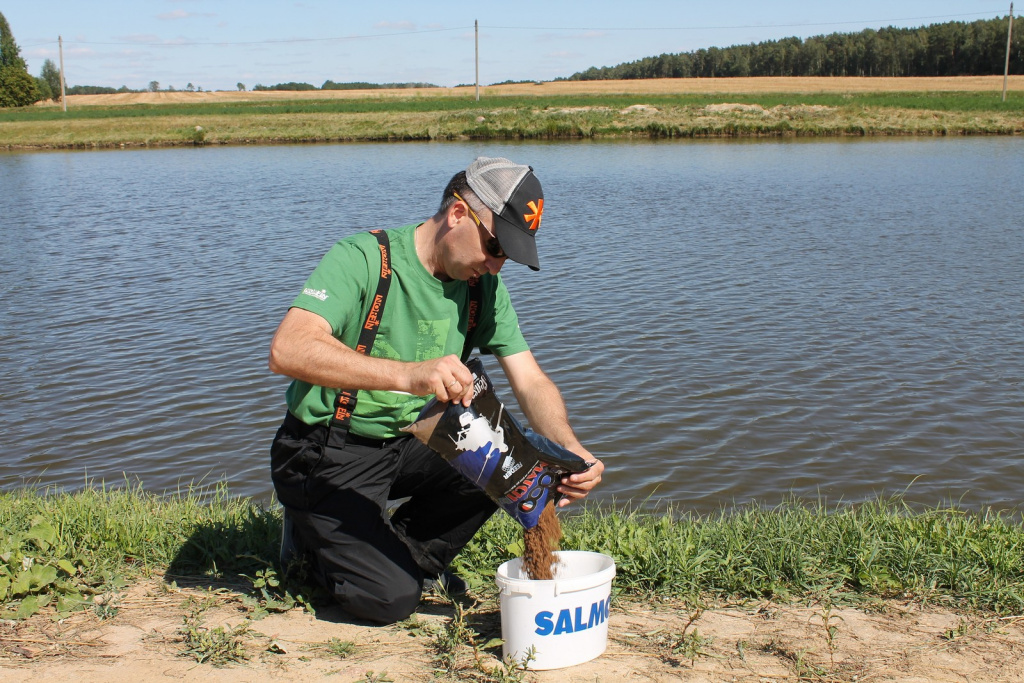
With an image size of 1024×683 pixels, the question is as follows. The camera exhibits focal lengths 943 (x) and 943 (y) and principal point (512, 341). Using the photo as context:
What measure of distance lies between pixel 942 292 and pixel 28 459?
892cm

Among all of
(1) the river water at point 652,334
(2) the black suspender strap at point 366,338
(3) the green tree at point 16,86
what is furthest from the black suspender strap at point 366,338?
(3) the green tree at point 16,86

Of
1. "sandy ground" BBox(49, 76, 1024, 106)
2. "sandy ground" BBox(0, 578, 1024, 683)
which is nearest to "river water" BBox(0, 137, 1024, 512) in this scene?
"sandy ground" BBox(0, 578, 1024, 683)

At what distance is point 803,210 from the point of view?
55.9 ft

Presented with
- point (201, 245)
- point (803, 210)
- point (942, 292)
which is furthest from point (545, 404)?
point (803, 210)

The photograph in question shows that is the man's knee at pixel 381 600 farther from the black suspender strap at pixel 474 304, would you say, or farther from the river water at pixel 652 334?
the river water at pixel 652 334

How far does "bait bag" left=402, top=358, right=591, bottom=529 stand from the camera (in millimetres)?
2941

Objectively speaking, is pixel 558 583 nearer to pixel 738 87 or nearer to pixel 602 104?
pixel 602 104

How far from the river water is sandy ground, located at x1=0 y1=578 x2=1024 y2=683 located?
214 cm

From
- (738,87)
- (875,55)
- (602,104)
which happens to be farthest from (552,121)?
(875,55)

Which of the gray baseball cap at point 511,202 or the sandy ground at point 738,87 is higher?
the sandy ground at point 738,87

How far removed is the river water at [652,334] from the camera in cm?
603

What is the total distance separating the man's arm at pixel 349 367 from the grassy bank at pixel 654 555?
100 cm

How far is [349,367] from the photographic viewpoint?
111 inches

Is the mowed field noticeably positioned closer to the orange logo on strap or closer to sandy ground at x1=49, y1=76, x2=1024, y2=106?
sandy ground at x1=49, y1=76, x2=1024, y2=106
